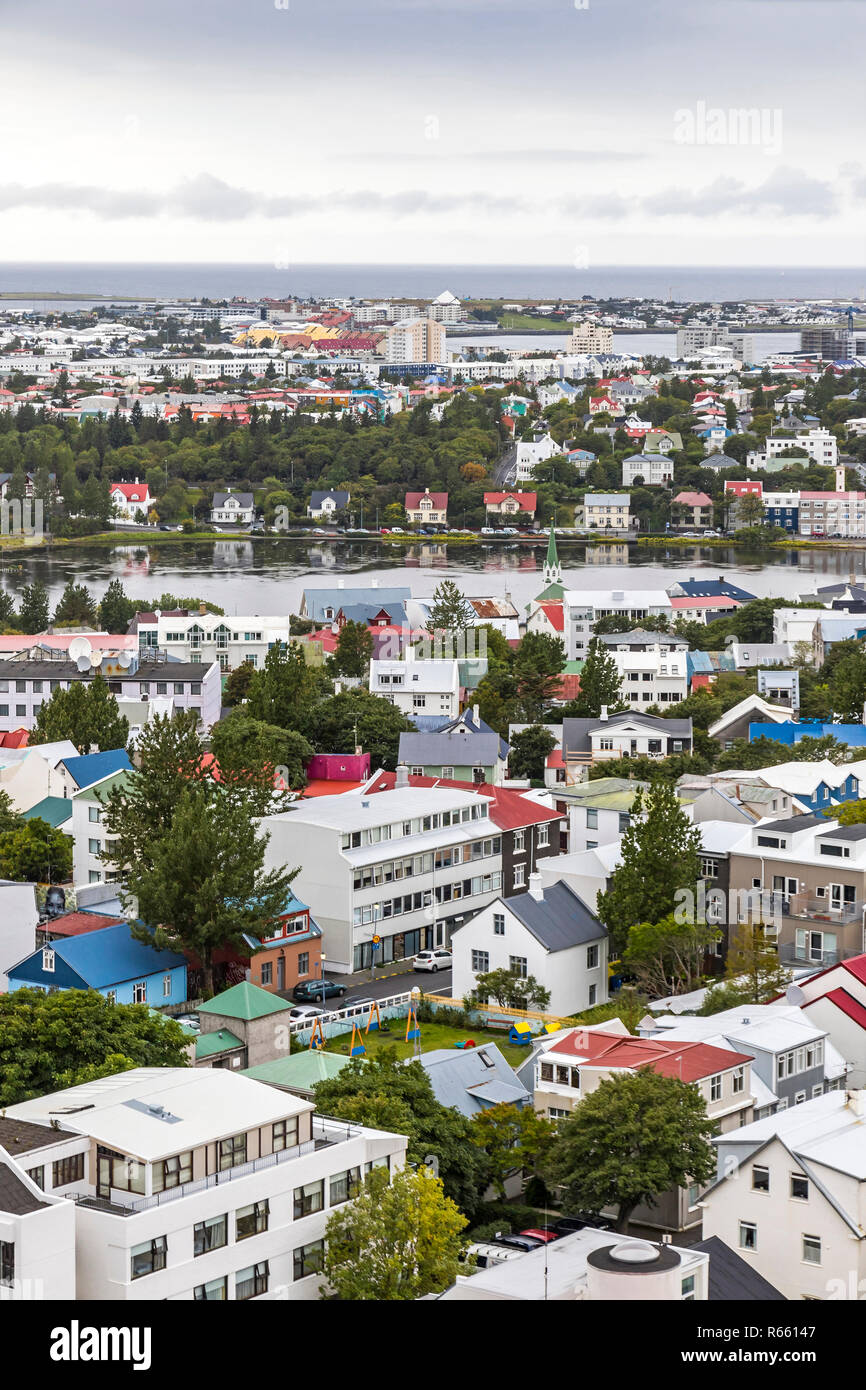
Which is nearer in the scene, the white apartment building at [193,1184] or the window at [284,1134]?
the white apartment building at [193,1184]

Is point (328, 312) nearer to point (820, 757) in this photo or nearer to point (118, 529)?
point (118, 529)

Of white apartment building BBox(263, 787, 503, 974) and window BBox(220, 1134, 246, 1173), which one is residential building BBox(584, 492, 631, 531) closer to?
white apartment building BBox(263, 787, 503, 974)

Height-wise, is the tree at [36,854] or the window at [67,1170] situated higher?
the window at [67,1170]

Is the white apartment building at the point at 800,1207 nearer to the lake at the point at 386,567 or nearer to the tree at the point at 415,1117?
the tree at the point at 415,1117

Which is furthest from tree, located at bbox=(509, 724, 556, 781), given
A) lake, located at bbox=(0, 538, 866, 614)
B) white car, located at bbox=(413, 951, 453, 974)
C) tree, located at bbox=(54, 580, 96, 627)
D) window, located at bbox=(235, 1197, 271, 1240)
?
lake, located at bbox=(0, 538, 866, 614)

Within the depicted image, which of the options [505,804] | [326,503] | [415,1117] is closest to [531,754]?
[505,804]

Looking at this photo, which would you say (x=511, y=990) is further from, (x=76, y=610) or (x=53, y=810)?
(x=76, y=610)

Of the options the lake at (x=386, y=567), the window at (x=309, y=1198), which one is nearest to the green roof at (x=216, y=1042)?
the window at (x=309, y=1198)
